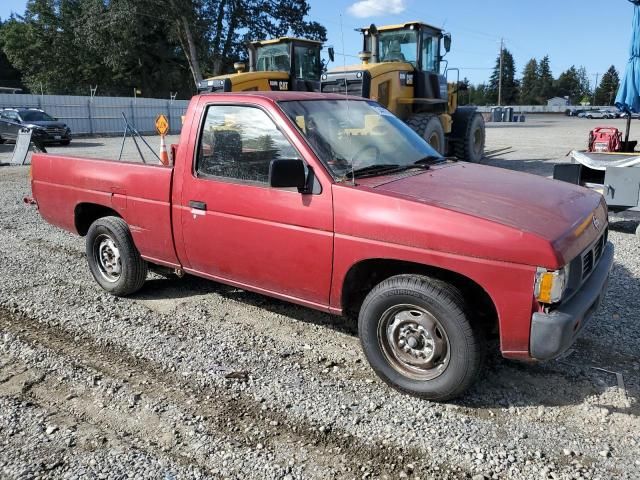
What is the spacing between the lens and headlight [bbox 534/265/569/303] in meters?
2.89

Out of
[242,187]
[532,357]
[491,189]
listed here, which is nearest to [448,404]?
[532,357]

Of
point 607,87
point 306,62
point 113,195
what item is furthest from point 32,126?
point 607,87

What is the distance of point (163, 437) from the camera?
10.1ft

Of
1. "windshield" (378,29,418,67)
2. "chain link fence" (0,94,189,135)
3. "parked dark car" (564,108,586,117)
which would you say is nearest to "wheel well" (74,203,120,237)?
"windshield" (378,29,418,67)

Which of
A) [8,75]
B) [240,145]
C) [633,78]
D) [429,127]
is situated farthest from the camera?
[8,75]

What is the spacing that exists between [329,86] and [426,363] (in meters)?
9.53

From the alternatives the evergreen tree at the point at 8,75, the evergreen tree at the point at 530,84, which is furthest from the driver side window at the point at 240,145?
the evergreen tree at the point at 530,84

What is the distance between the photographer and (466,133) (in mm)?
14305

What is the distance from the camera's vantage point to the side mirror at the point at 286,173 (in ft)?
11.3

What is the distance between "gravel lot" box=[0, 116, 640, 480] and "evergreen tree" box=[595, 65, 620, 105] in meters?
111

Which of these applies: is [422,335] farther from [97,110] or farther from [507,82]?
[507,82]

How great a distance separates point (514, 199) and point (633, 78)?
6.35 meters

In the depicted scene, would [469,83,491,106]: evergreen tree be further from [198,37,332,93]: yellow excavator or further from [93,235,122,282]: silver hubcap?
[93,235,122,282]: silver hubcap

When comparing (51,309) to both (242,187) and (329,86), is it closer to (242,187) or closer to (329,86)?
(242,187)
